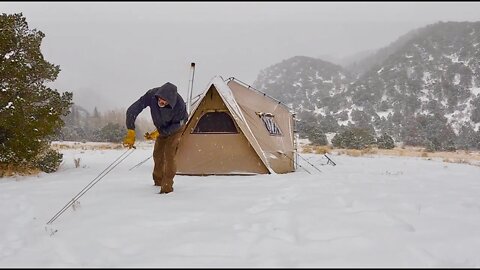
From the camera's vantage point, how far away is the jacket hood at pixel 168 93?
5438 mm

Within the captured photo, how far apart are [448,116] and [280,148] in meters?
57.8

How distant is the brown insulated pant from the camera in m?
5.52

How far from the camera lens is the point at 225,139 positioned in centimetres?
840

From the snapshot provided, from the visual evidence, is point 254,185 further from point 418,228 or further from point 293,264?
point 293,264

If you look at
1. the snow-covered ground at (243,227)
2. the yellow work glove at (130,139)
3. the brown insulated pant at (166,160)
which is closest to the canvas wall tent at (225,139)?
the brown insulated pant at (166,160)

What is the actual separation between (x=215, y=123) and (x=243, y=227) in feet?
16.8

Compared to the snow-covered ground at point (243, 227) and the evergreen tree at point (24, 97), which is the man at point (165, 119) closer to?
the snow-covered ground at point (243, 227)

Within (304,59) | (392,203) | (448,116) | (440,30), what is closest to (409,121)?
(448,116)

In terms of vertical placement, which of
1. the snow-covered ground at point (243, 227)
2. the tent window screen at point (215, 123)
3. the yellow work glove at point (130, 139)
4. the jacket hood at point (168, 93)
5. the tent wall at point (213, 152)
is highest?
the jacket hood at point (168, 93)

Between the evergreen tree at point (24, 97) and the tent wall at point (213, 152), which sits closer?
the evergreen tree at point (24, 97)

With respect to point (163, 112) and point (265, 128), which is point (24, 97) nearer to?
point (163, 112)

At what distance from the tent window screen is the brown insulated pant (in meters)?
2.48

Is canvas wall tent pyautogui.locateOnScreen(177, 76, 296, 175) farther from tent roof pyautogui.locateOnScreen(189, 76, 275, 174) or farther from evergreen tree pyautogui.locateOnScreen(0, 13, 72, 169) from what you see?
evergreen tree pyautogui.locateOnScreen(0, 13, 72, 169)

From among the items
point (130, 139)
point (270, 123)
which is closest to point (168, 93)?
point (130, 139)
